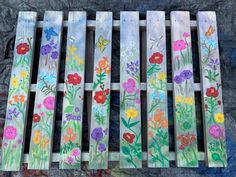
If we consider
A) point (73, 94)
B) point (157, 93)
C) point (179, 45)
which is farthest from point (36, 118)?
point (179, 45)

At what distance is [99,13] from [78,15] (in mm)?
131

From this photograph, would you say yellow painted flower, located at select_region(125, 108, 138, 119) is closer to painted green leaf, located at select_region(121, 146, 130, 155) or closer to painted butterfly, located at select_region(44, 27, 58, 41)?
painted green leaf, located at select_region(121, 146, 130, 155)

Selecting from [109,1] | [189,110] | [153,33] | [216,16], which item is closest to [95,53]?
[153,33]

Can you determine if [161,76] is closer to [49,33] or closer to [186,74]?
[186,74]

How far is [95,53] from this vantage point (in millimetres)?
1390

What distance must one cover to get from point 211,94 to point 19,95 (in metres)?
1.09

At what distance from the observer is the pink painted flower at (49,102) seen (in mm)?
1312

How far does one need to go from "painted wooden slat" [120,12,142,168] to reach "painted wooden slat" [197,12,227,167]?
0.38 m

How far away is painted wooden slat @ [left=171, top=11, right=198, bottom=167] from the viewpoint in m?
1.27

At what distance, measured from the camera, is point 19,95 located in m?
1.33

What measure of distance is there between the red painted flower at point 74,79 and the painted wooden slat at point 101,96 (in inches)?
3.6

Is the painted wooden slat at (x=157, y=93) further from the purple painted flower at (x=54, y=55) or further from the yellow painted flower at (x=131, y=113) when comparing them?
the purple painted flower at (x=54, y=55)

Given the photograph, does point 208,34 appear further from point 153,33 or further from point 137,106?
point 137,106

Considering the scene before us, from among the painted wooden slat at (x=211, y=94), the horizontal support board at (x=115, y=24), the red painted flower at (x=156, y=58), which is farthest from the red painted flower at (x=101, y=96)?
the painted wooden slat at (x=211, y=94)
